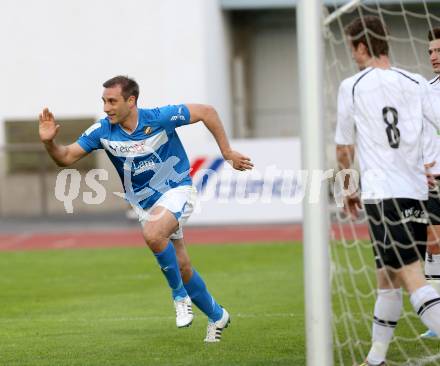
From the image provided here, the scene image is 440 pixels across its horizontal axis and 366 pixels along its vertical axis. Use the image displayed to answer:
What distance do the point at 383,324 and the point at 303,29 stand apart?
1997 millimetres

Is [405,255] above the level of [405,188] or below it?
below

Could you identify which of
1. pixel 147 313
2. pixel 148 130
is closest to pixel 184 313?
pixel 148 130

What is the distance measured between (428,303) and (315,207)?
111 centimetres

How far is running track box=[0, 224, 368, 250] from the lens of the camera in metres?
18.0

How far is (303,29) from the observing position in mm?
5766

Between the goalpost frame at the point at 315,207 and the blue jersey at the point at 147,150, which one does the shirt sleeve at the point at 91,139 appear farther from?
the goalpost frame at the point at 315,207

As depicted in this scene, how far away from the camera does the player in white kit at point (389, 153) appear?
6371mm

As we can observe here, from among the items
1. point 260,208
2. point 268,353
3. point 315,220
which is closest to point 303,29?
point 315,220

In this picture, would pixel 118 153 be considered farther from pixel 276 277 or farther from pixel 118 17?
pixel 118 17

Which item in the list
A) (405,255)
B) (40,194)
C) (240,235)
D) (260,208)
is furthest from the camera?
(40,194)

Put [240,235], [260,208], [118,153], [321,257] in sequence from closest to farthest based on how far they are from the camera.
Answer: [321,257], [118,153], [240,235], [260,208]

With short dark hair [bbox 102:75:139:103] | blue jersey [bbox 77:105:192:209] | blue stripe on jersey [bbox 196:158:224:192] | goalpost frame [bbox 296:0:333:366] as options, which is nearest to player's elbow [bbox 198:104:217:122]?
blue jersey [bbox 77:105:192:209]

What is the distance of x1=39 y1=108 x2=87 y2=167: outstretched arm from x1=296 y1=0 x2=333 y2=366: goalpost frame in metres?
2.06

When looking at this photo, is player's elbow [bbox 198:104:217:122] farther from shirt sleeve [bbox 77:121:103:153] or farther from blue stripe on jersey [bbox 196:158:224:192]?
blue stripe on jersey [bbox 196:158:224:192]
